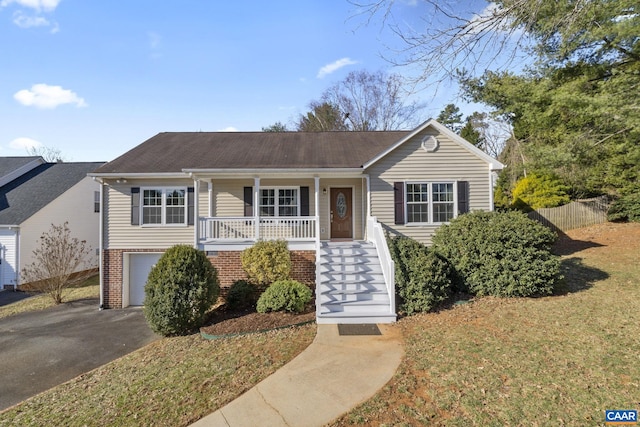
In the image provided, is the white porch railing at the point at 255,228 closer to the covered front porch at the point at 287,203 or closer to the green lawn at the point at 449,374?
the covered front porch at the point at 287,203

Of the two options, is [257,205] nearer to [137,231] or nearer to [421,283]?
[137,231]

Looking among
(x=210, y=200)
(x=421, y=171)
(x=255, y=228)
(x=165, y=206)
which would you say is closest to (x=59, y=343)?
(x=165, y=206)

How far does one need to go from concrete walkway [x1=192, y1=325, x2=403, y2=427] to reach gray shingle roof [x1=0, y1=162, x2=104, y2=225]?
16.4 m

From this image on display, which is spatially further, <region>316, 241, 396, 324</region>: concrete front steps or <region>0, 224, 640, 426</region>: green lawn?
<region>316, 241, 396, 324</region>: concrete front steps

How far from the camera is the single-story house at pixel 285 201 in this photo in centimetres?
1015

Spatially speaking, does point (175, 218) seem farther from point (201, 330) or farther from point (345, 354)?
point (345, 354)

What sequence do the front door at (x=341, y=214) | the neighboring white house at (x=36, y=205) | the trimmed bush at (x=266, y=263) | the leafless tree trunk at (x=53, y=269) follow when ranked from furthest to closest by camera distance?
the neighboring white house at (x=36, y=205) < the leafless tree trunk at (x=53, y=269) < the front door at (x=341, y=214) < the trimmed bush at (x=266, y=263)

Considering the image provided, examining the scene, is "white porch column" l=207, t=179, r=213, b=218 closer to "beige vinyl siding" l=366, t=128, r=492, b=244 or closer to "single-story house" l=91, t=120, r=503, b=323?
"single-story house" l=91, t=120, r=503, b=323

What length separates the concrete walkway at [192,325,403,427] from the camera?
3.77 meters

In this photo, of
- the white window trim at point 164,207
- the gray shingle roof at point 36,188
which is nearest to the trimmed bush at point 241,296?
the white window trim at point 164,207

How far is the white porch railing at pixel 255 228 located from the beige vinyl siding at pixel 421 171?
246 centimetres

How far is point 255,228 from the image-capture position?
10.1 m

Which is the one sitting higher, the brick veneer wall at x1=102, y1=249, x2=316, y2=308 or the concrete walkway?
the brick veneer wall at x1=102, y1=249, x2=316, y2=308

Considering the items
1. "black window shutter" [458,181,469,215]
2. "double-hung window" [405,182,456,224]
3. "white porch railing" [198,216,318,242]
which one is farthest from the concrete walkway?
"black window shutter" [458,181,469,215]
